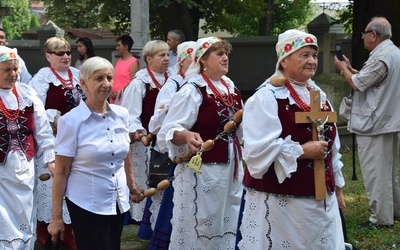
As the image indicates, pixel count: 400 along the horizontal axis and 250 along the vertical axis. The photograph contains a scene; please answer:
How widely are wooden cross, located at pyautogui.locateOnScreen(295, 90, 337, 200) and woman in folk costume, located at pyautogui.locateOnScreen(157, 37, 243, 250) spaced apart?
4.57 ft

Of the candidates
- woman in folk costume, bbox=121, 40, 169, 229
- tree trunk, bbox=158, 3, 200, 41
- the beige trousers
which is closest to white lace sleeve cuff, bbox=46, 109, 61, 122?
woman in folk costume, bbox=121, 40, 169, 229

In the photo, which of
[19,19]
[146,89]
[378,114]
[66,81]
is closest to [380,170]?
[378,114]

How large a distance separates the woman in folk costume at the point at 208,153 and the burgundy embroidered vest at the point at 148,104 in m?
1.77

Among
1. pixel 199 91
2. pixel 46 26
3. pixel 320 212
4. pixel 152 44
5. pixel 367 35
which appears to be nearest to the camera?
pixel 320 212

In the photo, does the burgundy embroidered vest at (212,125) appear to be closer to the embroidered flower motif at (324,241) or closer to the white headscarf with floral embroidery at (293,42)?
the white headscarf with floral embroidery at (293,42)

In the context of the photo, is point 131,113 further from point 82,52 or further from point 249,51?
point 249,51

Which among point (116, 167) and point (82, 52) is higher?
point (82, 52)

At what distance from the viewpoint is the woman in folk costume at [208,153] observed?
6773mm

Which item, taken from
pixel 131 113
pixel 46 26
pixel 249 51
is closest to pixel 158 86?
pixel 131 113

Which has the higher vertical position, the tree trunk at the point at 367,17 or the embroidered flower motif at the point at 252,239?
the tree trunk at the point at 367,17

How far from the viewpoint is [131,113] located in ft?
28.2

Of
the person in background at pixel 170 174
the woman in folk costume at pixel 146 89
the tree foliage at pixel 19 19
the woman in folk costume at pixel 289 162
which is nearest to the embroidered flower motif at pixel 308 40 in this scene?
the woman in folk costume at pixel 289 162

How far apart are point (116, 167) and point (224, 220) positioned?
5.24ft

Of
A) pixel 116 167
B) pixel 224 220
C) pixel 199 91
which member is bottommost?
pixel 224 220
